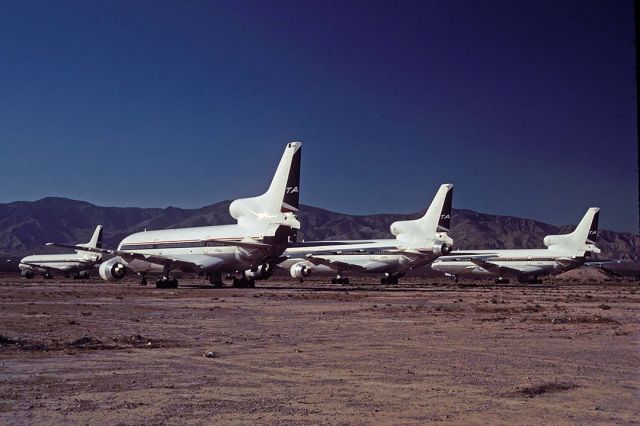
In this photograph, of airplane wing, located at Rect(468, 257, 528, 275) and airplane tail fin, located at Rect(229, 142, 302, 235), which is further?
airplane wing, located at Rect(468, 257, 528, 275)

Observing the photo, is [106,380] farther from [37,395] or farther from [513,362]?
[513,362]

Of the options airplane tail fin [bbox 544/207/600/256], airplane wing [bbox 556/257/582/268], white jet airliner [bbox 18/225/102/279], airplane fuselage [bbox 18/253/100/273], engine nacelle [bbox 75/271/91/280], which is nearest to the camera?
airplane wing [bbox 556/257/582/268]

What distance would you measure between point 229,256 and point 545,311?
2674 centimetres

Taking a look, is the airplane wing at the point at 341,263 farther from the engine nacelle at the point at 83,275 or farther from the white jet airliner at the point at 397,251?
the engine nacelle at the point at 83,275

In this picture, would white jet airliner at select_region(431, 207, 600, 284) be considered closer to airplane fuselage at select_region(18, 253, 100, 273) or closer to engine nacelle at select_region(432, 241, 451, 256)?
engine nacelle at select_region(432, 241, 451, 256)

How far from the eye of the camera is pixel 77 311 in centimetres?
2656

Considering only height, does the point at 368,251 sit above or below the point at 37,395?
above

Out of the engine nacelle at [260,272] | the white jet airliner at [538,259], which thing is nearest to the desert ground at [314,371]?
the engine nacelle at [260,272]

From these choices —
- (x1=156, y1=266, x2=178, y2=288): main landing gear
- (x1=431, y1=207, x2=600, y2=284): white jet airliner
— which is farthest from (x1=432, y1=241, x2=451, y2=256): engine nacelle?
(x1=156, y1=266, x2=178, y2=288): main landing gear

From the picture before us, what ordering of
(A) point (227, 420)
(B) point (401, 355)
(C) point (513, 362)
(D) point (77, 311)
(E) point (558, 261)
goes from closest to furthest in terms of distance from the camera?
(A) point (227, 420) < (C) point (513, 362) < (B) point (401, 355) < (D) point (77, 311) < (E) point (558, 261)

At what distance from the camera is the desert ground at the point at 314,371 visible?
29.1 ft

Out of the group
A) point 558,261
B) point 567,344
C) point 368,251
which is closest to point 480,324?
point 567,344

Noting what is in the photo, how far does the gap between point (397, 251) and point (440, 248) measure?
233 inches

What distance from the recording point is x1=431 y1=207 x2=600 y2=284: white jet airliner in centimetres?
7175
